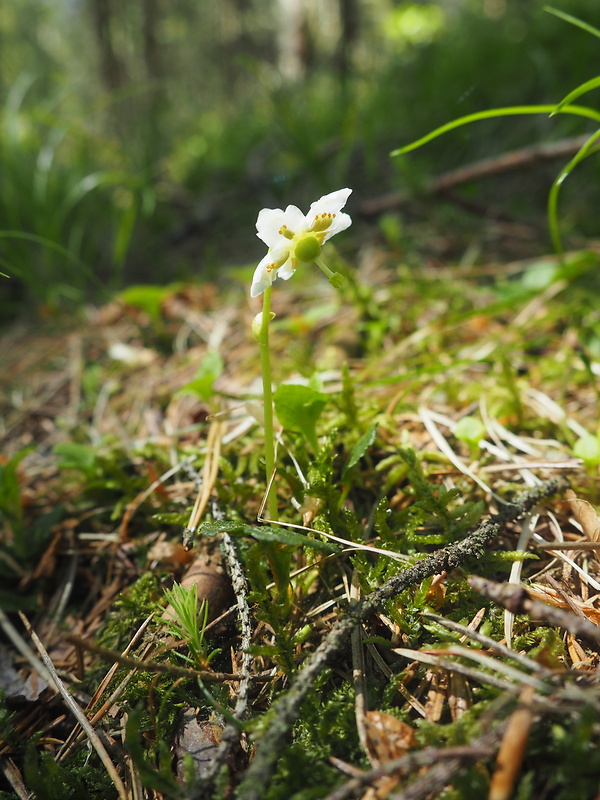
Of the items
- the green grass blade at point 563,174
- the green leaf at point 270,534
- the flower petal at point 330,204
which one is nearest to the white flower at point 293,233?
the flower petal at point 330,204

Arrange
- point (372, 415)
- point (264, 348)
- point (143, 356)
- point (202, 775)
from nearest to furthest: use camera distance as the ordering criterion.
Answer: point (202, 775)
point (264, 348)
point (372, 415)
point (143, 356)

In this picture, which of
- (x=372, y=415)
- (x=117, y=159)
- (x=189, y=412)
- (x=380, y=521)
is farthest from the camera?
(x=117, y=159)

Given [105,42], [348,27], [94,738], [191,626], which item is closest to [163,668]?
[191,626]

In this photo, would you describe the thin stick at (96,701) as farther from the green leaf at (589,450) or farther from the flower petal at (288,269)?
the green leaf at (589,450)

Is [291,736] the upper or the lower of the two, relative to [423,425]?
lower

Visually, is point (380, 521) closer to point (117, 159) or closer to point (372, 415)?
point (372, 415)

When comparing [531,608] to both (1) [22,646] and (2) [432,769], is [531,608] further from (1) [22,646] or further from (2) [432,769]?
(1) [22,646]

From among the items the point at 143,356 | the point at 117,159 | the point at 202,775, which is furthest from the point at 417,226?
the point at 202,775
